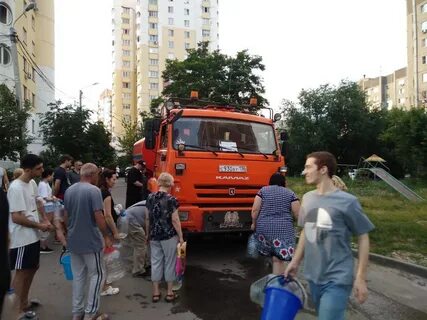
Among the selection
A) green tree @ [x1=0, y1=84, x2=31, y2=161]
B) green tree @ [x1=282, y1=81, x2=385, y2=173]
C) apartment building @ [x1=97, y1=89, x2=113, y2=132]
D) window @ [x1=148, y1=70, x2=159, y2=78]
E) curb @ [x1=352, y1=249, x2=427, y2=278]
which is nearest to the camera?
curb @ [x1=352, y1=249, x2=427, y2=278]

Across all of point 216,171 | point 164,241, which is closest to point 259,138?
point 216,171

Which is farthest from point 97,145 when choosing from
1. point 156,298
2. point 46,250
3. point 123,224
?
point 156,298

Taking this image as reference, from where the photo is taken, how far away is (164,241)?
18.7ft

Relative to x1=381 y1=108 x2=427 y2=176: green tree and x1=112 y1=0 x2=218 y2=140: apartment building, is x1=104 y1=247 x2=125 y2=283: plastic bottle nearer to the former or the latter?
x1=381 y1=108 x2=427 y2=176: green tree

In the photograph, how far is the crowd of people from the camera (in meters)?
3.21

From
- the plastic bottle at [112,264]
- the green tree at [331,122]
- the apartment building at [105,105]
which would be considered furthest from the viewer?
the apartment building at [105,105]

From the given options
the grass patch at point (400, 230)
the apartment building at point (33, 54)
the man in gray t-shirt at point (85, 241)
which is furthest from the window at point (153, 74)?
the man in gray t-shirt at point (85, 241)

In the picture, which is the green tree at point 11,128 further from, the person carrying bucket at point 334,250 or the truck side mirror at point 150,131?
the person carrying bucket at point 334,250

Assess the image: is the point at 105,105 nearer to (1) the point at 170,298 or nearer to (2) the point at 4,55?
(2) the point at 4,55

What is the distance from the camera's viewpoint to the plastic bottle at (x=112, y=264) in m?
5.66

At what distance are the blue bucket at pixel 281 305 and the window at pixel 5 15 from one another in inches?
1244

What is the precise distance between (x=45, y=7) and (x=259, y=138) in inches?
1698

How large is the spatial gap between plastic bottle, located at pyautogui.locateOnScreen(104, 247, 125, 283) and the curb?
15.4 feet

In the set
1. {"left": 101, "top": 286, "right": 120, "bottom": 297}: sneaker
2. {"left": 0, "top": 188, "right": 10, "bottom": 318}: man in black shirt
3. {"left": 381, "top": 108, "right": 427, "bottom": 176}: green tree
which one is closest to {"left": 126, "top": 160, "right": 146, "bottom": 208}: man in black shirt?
{"left": 101, "top": 286, "right": 120, "bottom": 297}: sneaker
